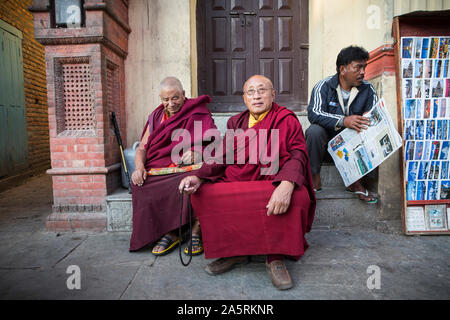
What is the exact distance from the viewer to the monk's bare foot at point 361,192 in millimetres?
2967

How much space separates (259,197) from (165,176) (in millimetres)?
1030

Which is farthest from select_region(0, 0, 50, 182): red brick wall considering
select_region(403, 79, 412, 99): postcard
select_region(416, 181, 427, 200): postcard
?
select_region(416, 181, 427, 200): postcard

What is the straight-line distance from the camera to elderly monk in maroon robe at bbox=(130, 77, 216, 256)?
2.64 m

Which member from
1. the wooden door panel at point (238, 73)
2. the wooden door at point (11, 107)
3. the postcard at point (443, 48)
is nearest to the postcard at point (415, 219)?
the postcard at point (443, 48)

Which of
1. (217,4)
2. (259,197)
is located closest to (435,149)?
(259,197)

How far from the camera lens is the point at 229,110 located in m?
4.62

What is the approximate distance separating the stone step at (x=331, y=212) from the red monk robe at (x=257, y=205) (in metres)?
0.88

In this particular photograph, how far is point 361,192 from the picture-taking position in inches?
117

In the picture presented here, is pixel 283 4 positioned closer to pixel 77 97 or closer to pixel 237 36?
pixel 237 36

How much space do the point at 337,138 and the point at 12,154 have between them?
19.6 ft

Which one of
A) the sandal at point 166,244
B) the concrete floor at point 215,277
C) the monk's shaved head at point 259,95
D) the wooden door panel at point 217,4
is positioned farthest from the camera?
the wooden door panel at point 217,4

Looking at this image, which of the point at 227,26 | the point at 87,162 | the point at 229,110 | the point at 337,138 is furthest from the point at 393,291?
the point at 227,26

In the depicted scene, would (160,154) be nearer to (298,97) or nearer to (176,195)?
(176,195)

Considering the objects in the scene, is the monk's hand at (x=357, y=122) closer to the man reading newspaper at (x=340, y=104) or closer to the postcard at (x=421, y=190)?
the man reading newspaper at (x=340, y=104)
